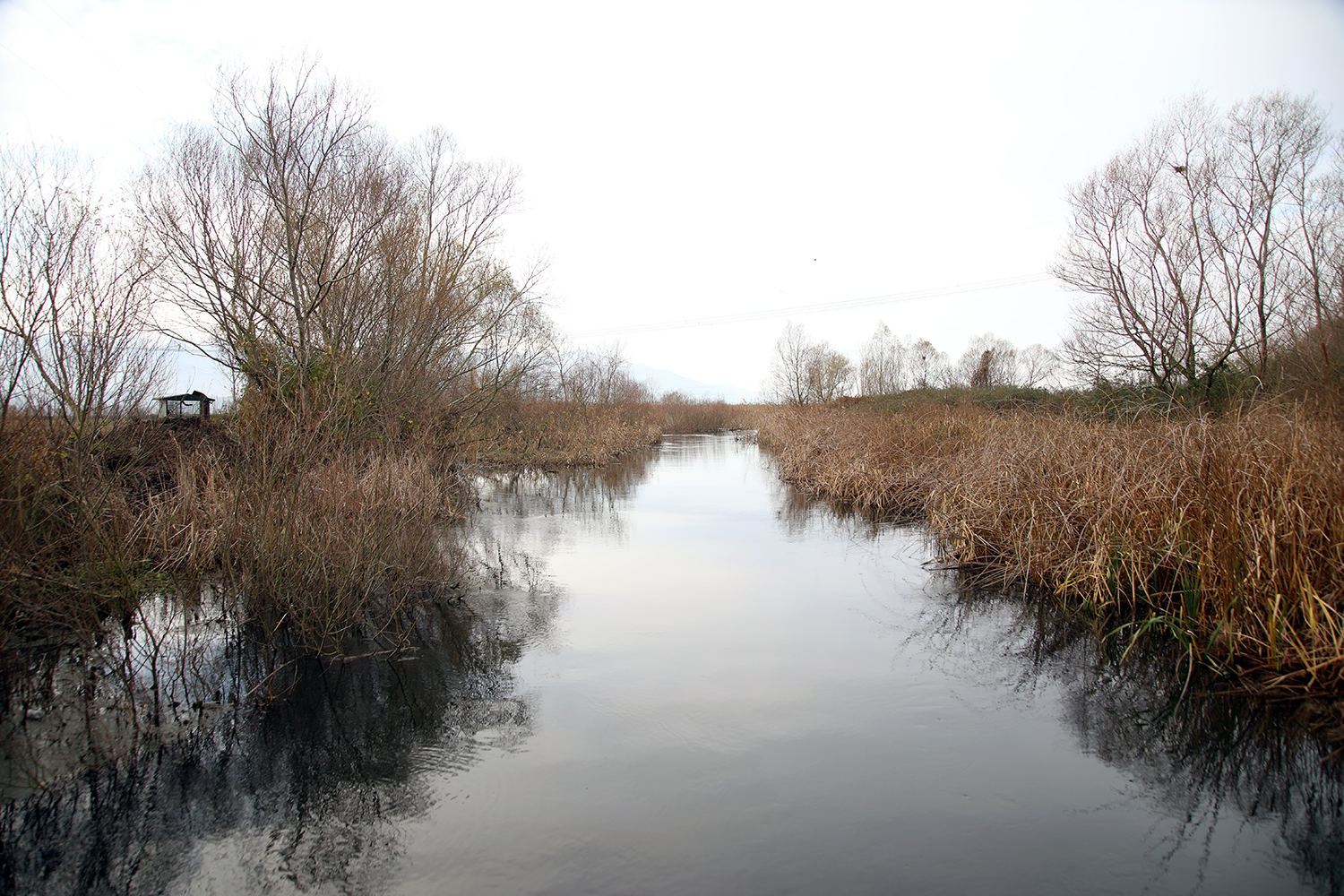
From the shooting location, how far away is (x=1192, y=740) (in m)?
4.63

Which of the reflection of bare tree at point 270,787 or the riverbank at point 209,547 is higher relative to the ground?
the riverbank at point 209,547

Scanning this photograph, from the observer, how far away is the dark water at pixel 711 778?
11.3 ft

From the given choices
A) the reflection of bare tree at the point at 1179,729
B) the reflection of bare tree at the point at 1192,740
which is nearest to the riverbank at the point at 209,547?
the reflection of bare tree at the point at 1179,729

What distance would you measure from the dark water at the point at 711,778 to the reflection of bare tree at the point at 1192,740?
0.06 ft

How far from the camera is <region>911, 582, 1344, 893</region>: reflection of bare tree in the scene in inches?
148

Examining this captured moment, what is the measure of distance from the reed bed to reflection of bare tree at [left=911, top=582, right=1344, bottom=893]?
1.00ft

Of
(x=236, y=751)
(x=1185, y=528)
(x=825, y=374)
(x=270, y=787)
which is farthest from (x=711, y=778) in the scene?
(x=825, y=374)

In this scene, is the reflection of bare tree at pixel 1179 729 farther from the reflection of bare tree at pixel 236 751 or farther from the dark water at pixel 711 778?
the reflection of bare tree at pixel 236 751

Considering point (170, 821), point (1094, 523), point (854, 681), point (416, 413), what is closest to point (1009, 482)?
point (1094, 523)

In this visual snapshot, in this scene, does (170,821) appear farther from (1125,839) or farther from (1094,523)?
(1094,523)

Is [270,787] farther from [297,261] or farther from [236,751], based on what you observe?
[297,261]

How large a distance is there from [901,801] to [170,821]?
399 centimetres

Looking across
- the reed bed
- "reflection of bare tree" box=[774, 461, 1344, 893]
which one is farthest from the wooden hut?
"reflection of bare tree" box=[774, 461, 1344, 893]

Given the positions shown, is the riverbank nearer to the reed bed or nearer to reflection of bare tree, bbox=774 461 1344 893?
reflection of bare tree, bbox=774 461 1344 893
